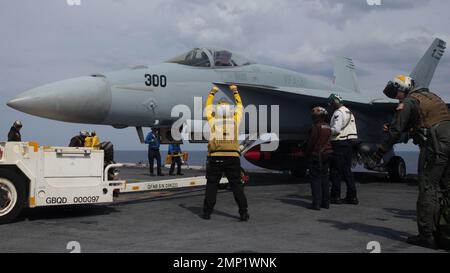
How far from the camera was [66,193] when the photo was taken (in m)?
6.50

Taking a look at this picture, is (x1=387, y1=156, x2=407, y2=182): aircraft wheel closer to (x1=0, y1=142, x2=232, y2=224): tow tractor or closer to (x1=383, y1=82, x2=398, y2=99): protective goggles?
(x1=383, y1=82, x2=398, y2=99): protective goggles

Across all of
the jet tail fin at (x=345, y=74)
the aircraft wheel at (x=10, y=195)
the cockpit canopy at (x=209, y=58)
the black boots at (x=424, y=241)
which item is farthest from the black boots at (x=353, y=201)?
the jet tail fin at (x=345, y=74)

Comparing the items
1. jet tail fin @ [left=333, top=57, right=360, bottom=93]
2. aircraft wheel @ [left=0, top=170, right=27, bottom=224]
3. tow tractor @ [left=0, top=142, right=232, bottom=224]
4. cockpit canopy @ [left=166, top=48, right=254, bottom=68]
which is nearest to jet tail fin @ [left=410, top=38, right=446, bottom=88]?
jet tail fin @ [left=333, top=57, right=360, bottom=93]

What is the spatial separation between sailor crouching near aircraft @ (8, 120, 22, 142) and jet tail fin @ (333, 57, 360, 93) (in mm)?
13550

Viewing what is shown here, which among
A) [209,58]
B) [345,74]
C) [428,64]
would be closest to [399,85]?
[209,58]

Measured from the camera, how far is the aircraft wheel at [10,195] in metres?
Answer: 6.05

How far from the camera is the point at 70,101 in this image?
771cm

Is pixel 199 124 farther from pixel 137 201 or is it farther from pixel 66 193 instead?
pixel 66 193

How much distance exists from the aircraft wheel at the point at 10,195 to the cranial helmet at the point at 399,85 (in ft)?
16.8

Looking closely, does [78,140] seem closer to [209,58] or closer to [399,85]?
[209,58]

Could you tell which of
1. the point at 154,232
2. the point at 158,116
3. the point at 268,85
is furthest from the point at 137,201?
the point at 268,85

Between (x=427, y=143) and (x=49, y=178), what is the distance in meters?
5.04

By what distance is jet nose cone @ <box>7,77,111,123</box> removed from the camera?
7332 mm

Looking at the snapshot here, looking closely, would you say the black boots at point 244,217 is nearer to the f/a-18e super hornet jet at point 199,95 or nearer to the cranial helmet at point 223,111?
the cranial helmet at point 223,111
